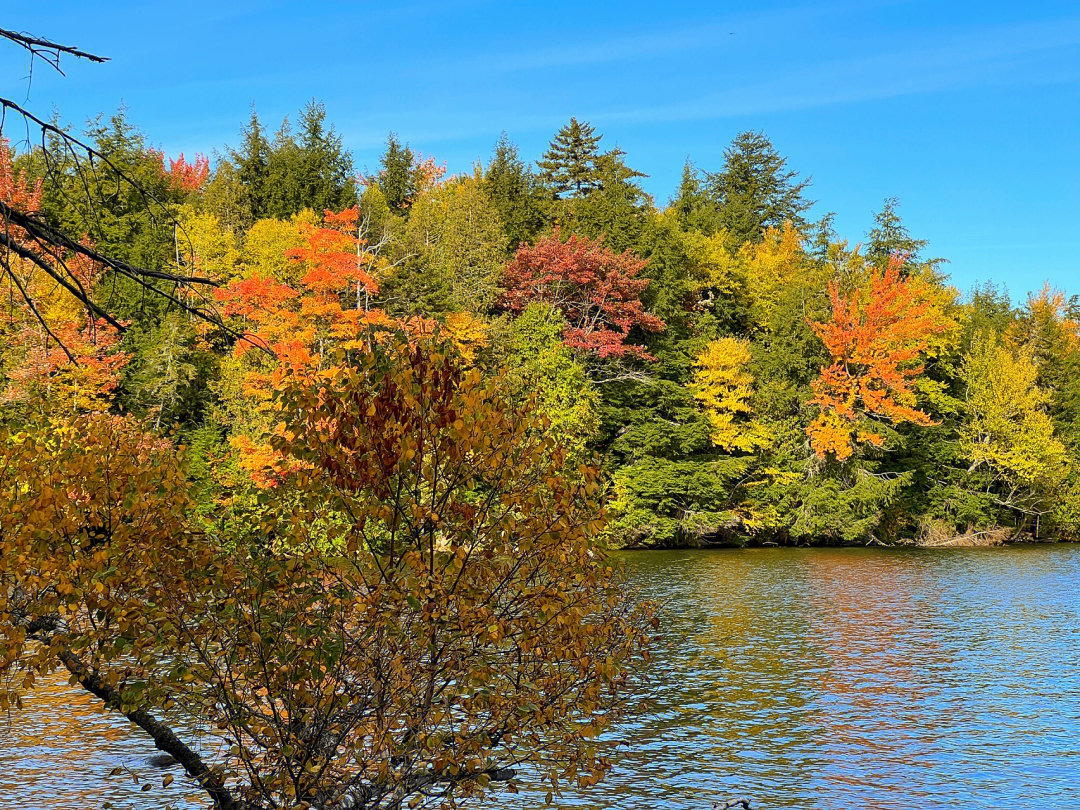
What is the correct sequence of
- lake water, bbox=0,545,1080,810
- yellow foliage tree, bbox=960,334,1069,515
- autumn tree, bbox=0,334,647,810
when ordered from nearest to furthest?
autumn tree, bbox=0,334,647,810 → lake water, bbox=0,545,1080,810 → yellow foliage tree, bbox=960,334,1069,515

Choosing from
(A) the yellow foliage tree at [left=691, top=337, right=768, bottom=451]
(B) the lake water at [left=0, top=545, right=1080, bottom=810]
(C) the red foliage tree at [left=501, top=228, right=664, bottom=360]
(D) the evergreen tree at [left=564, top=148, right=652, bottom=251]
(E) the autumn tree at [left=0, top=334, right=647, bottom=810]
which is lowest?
(B) the lake water at [left=0, top=545, right=1080, bottom=810]

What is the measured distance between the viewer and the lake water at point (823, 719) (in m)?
10.7

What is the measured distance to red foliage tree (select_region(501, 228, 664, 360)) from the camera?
37906mm

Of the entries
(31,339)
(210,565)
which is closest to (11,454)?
(210,565)

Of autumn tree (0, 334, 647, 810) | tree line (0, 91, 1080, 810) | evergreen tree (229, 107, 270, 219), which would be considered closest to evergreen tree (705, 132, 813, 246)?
tree line (0, 91, 1080, 810)

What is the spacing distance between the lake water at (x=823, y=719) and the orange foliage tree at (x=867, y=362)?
15.9 m

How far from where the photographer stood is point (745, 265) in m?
47.9

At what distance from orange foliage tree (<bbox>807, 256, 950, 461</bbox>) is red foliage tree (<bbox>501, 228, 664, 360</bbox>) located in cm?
729

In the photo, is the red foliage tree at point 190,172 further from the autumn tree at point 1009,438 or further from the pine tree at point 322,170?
the autumn tree at point 1009,438

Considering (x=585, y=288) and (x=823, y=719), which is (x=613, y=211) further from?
(x=823, y=719)

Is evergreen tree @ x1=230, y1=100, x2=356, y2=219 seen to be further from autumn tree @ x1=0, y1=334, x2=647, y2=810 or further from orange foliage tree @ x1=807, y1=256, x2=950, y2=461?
autumn tree @ x1=0, y1=334, x2=647, y2=810

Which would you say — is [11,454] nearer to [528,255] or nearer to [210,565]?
[210,565]

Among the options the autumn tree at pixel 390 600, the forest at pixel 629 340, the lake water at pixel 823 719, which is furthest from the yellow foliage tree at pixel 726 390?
the autumn tree at pixel 390 600

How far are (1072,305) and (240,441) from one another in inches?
2120
